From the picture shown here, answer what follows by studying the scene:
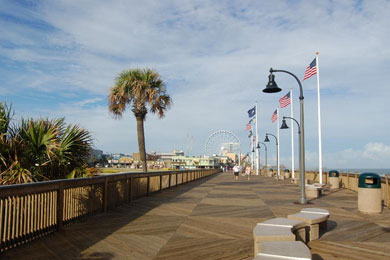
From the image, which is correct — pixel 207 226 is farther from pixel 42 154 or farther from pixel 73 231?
pixel 42 154

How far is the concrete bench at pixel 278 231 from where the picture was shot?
5094 mm

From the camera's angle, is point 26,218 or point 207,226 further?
point 207,226

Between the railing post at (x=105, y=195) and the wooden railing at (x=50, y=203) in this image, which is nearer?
the wooden railing at (x=50, y=203)

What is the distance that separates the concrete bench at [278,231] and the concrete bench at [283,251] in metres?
0.28

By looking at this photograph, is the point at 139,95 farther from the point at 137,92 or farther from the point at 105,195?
the point at 105,195

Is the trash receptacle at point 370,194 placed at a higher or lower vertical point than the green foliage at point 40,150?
lower

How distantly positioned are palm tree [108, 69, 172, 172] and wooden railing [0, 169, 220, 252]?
40.0ft

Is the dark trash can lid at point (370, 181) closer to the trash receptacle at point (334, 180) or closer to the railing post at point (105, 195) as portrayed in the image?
the railing post at point (105, 195)

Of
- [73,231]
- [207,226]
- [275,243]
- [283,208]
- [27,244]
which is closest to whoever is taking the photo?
[275,243]

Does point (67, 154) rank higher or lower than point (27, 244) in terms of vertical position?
higher

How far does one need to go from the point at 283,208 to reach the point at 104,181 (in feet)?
18.7

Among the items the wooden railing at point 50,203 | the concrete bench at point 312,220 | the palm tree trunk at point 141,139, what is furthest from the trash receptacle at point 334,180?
the concrete bench at point 312,220

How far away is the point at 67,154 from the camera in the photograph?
906 cm

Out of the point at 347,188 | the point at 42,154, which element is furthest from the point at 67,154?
the point at 347,188
